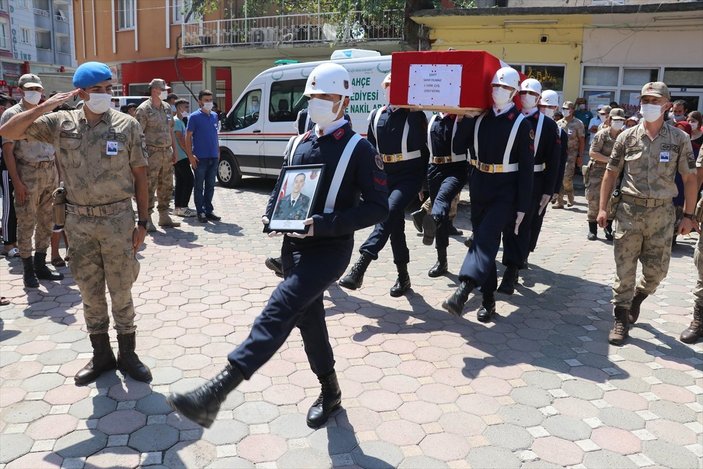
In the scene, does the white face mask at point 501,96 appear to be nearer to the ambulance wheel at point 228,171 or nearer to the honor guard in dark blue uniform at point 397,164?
the honor guard in dark blue uniform at point 397,164

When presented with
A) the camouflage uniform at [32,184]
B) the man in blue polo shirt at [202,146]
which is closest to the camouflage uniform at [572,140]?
the man in blue polo shirt at [202,146]

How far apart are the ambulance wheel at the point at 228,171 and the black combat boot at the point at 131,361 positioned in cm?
909

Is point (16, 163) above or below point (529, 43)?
below

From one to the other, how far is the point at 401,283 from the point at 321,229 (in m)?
2.87

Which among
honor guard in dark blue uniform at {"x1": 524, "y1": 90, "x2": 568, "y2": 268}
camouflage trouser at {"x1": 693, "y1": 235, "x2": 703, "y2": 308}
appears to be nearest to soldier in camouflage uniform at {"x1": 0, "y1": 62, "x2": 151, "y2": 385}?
honor guard in dark blue uniform at {"x1": 524, "y1": 90, "x2": 568, "y2": 268}

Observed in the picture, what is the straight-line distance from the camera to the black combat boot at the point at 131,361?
382 cm

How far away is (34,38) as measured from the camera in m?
43.6

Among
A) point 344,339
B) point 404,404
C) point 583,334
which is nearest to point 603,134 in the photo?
point 583,334

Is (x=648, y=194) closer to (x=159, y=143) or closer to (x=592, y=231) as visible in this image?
(x=592, y=231)

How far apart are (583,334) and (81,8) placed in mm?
30965

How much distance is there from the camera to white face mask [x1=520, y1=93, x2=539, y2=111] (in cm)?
595

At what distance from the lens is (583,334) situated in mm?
4844

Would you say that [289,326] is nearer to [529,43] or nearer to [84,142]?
[84,142]

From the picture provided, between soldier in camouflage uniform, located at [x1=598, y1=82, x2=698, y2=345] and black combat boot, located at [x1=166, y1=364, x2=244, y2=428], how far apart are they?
10.7 feet
